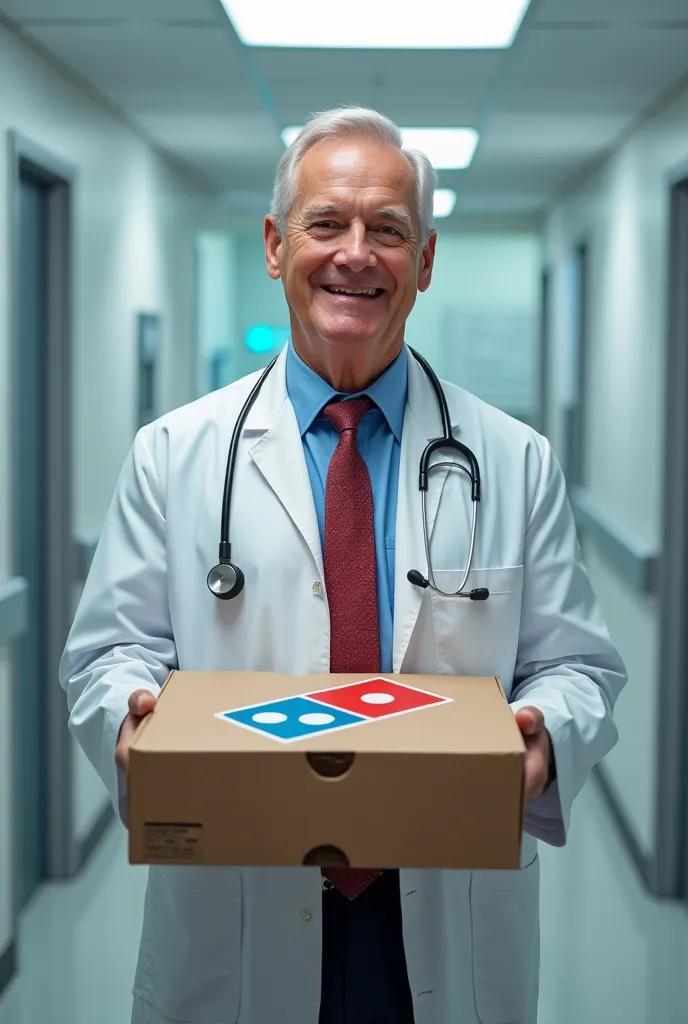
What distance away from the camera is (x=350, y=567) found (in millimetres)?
1424

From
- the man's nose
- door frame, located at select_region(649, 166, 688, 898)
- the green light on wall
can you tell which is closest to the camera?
the man's nose

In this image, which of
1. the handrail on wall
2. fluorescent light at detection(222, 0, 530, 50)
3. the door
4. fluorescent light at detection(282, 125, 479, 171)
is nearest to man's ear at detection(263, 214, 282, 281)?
fluorescent light at detection(222, 0, 530, 50)

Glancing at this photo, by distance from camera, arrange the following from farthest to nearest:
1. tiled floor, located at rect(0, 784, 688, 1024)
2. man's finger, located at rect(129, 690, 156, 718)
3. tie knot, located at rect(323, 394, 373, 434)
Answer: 1. tiled floor, located at rect(0, 784, 688, 1024)
2. tie knot, located at rect(323, 394, 373, 434)
3. man's finger, located at rect(129, 690, 156, 718)

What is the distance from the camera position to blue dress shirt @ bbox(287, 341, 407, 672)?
58.4 inches

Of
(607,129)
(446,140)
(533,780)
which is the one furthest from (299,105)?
(533,780)

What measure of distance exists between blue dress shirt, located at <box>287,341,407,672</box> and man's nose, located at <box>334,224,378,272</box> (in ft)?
0.61

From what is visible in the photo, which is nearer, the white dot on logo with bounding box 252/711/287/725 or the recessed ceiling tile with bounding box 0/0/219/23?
the white dot on logo with bounding box 252/711/287/725

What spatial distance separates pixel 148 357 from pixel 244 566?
289cm

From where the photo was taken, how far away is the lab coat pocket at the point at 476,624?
4.63ft

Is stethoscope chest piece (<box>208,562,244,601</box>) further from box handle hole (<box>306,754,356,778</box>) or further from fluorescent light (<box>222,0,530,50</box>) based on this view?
fluorescent light (<box>222,0,530,50</box>)

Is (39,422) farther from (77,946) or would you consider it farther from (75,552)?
(77,946)

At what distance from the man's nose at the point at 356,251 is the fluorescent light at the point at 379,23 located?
120 centimetres

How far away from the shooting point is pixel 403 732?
3.56ft

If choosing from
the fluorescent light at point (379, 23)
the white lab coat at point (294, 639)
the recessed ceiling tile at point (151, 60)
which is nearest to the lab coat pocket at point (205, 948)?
the white lab coat at point (294, 639)
